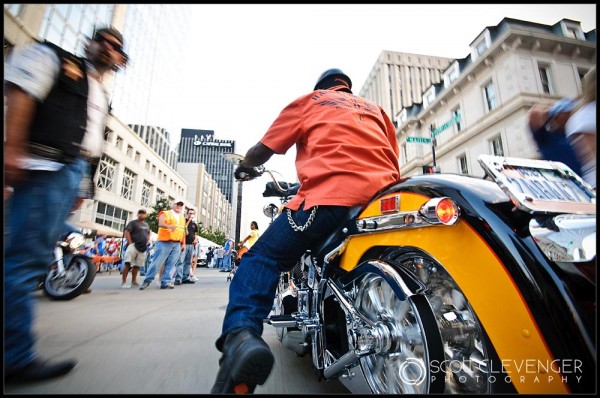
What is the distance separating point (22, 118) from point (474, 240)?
2086mm

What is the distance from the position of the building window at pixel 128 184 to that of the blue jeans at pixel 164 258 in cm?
3270

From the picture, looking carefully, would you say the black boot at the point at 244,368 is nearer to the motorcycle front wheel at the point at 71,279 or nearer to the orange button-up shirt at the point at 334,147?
the orange button-up shirt at the point at 334,147

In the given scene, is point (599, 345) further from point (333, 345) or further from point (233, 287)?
point (233, 287)

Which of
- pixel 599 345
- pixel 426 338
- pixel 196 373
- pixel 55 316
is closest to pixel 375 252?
pixel 426 338

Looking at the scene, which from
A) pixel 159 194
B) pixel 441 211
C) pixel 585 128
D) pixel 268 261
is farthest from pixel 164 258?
pixel 159 194

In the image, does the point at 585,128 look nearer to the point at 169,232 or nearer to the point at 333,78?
the point at 333,78

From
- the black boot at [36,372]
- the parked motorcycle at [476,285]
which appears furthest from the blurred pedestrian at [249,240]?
the parked motorcycle at [476,285]

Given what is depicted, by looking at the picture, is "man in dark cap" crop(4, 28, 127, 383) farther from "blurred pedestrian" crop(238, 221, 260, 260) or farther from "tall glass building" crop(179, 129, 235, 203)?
"tall glass building" crop(179, 129, 235, 203)

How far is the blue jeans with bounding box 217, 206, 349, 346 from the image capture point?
129 cm

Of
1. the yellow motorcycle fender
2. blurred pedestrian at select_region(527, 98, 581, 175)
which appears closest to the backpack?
the yellow motorcycle fender

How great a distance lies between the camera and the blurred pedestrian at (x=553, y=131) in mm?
1277

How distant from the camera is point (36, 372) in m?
1.45

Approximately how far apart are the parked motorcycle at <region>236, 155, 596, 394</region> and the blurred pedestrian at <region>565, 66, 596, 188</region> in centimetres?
30

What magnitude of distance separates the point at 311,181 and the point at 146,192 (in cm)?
4371
